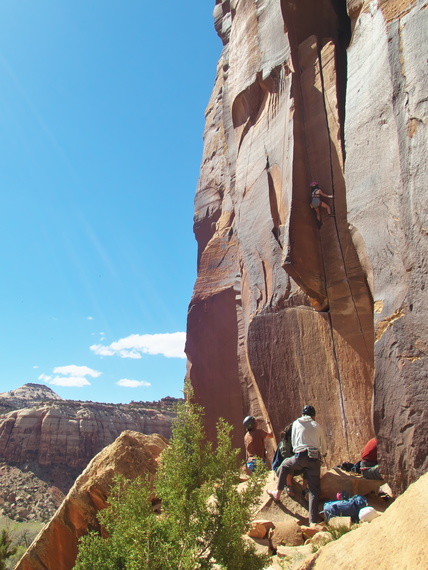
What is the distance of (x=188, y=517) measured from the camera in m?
5.11

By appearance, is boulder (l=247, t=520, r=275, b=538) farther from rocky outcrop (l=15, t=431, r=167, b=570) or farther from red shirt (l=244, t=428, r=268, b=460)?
rocky outcrop (l=15, t=431, r=167, b=570)

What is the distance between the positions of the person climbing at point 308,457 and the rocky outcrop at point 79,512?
3.98 m

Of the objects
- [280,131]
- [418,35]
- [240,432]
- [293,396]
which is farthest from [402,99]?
[240,432]

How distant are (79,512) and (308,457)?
5.38 m

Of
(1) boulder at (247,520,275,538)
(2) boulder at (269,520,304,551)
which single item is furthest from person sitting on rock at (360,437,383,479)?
(1) boulder at (247,520,275,538)

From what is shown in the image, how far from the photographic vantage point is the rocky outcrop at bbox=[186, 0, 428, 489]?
638 cm

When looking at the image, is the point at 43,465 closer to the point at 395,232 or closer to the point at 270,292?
the point at 270,292

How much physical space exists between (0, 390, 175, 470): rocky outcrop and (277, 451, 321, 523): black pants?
42331 mm

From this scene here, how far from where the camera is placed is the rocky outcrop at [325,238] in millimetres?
6383

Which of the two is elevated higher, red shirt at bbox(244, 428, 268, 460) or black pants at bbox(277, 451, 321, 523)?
red shirt at bbox(244, 428, 268, 460)

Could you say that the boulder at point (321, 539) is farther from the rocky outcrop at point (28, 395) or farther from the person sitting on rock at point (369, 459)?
the rocky outcrop at point (28, 395)

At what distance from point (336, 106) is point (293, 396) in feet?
A: 19.7

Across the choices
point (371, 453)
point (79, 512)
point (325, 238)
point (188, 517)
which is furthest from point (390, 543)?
point (79, 512)

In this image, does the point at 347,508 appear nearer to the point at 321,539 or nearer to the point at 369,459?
the point at 321,539
